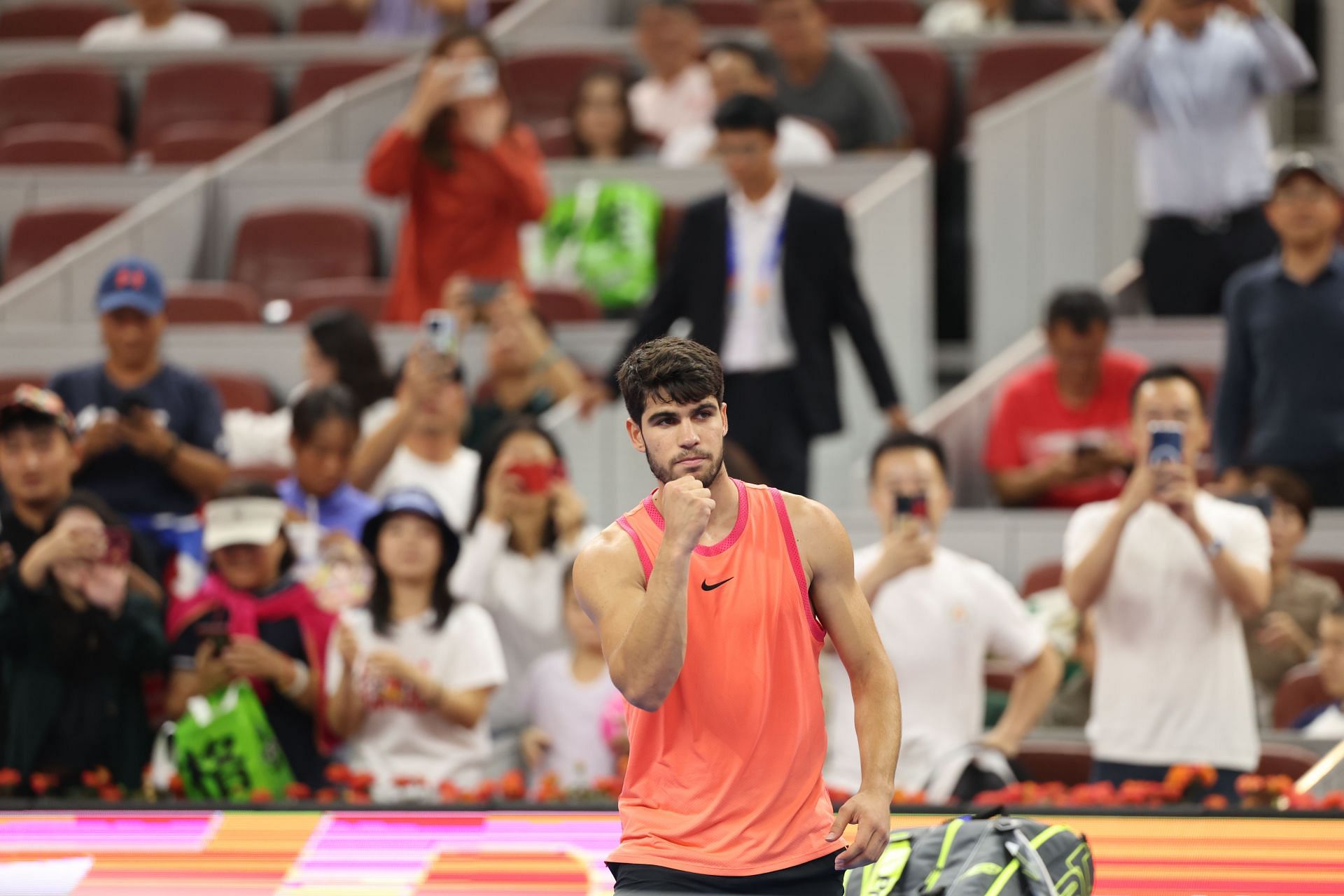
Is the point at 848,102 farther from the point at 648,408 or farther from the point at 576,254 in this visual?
the point at 648,408

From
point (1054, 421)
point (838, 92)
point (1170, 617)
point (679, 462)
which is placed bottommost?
point (1170, 617)

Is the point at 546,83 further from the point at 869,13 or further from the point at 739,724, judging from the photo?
the point at 739,724

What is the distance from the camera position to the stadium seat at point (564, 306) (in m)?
7.70

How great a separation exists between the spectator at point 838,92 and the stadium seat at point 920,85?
0.50 metres

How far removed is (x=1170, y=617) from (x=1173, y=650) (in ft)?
0.26

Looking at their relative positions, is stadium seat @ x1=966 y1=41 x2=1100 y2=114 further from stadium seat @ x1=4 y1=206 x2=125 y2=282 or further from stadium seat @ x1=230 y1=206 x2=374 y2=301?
stadium seat @ x1=4 y1=206 x2=125 y2=282

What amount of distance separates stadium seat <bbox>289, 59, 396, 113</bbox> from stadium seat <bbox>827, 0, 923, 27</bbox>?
2369 mm

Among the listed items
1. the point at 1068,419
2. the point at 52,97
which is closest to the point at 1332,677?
the point at 1068,419

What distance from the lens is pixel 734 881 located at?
294 cm

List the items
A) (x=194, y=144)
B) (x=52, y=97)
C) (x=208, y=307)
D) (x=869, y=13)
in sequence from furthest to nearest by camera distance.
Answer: (x=869, y=13) < (x=52, y=97) < (x=194, y=144) < (x=208, y=307)

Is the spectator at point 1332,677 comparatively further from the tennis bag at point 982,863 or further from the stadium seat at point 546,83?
the stadium seat at point 546,83

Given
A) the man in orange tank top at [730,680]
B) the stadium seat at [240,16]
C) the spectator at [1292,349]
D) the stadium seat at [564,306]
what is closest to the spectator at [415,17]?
the stadium seat at [240,16]

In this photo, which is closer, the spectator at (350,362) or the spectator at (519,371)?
the spectator at (350,362)

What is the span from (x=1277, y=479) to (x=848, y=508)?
5.54 ft
